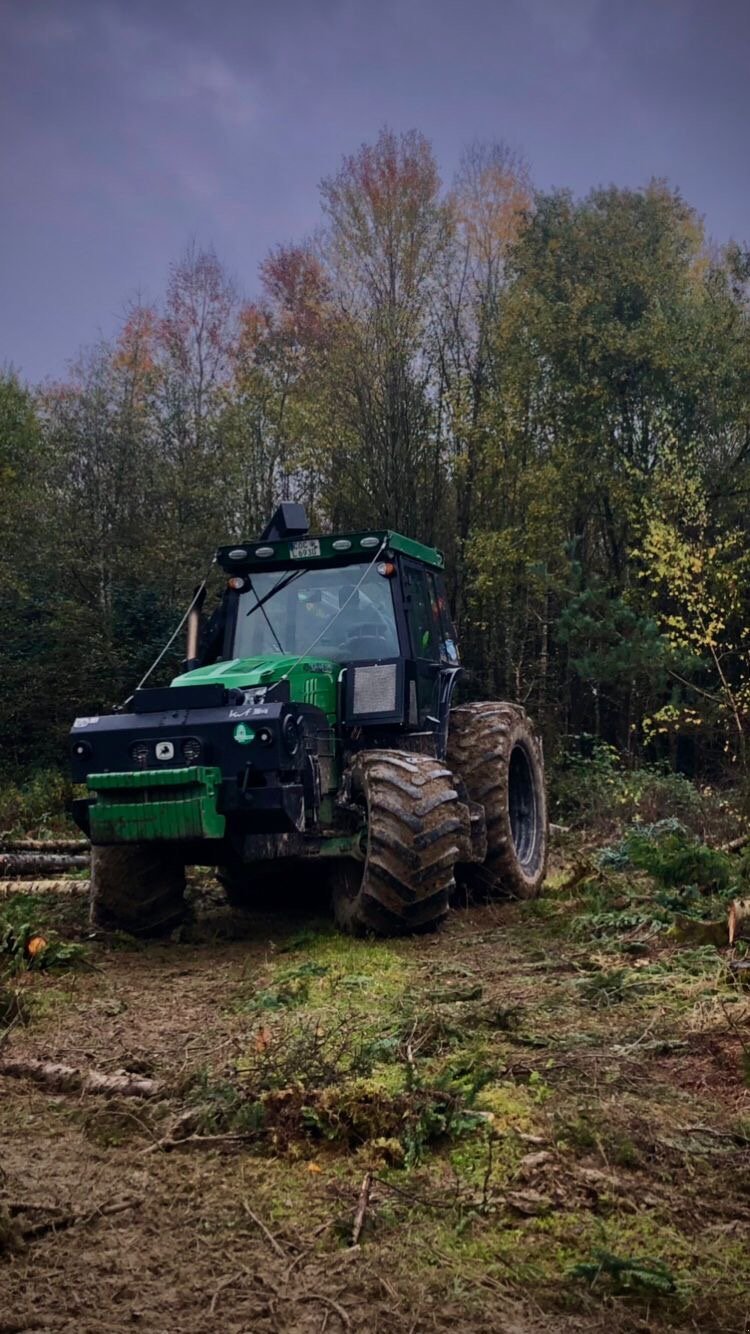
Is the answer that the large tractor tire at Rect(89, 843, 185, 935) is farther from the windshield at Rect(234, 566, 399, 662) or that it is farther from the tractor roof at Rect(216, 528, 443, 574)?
the tractor roof at Rect(216, 528, 443, 574)

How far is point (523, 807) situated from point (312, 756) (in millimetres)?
2972

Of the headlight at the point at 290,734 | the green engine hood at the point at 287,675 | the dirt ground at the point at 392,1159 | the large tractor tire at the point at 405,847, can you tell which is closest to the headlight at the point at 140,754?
the green engine hood at the point at 287,675

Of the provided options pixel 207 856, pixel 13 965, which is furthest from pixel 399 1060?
pixel 207 856

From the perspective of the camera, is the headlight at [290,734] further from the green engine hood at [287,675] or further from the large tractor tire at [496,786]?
the large tractor tire at [496,786]

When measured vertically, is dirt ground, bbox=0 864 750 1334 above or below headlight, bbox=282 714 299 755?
below

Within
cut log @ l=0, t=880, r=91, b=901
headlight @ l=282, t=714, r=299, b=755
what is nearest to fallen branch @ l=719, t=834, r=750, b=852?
headlight @ l=282, t=714, r=299, b=755

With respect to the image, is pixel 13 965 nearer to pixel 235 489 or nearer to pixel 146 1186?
pixel 146 1186

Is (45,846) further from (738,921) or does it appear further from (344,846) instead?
(738,921)

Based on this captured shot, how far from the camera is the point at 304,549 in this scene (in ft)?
29.7

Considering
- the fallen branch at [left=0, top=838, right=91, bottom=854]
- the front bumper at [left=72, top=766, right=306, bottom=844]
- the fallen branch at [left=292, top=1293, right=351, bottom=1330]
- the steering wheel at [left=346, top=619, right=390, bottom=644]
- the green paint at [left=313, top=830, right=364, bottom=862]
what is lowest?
the fallen branch at [left=0, top=838, right=91, bottom=854]

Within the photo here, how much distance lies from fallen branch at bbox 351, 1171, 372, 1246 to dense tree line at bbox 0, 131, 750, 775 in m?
15.3

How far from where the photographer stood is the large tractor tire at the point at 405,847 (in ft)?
24.7

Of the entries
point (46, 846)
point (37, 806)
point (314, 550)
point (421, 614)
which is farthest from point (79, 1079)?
point (37, 806)

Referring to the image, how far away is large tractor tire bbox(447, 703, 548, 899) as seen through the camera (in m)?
9.30
